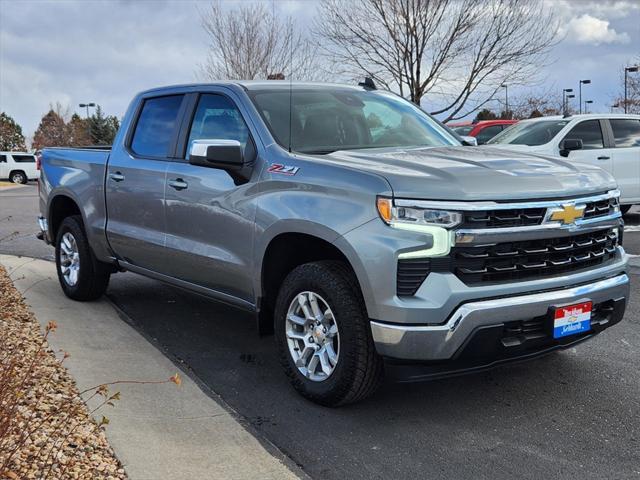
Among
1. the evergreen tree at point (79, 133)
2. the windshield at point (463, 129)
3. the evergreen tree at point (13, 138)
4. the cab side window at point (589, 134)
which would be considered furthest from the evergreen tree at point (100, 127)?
the cab side window at point (589, 134)

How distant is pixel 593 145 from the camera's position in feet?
35.6

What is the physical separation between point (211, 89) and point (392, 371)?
2494 millimetres

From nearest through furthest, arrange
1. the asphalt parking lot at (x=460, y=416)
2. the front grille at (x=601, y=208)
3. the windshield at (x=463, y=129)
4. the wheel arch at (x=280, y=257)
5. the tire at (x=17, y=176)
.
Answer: the asphalt parking lot at (x=460, y=416)
the front grille at (x=601, y=208)
the wheel arch at (x=280, y=257)
the windshield at (x=463, y=129)
the tire at (x=17, y=176)

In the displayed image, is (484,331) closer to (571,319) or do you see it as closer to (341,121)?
(571,319)

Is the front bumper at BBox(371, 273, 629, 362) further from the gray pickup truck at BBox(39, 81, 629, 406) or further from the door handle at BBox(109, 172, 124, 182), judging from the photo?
the door handle at BBox(109, 172, 124, 182)

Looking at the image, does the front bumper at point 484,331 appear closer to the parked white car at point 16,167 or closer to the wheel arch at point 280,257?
the wheel arch at point 280,257

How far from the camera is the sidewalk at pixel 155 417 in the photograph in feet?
10.1

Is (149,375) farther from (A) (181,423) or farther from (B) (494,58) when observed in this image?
(B) (494,58)

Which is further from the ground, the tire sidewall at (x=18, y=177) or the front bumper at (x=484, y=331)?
the front bumper at (x=484, y=331)

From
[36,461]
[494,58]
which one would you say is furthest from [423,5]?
[36,461]

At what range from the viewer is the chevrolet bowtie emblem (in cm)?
347

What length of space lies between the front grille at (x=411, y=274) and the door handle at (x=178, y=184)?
6.49 ft

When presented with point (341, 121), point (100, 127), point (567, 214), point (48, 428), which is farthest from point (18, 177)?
point (567, 214)

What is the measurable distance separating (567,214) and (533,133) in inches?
309
